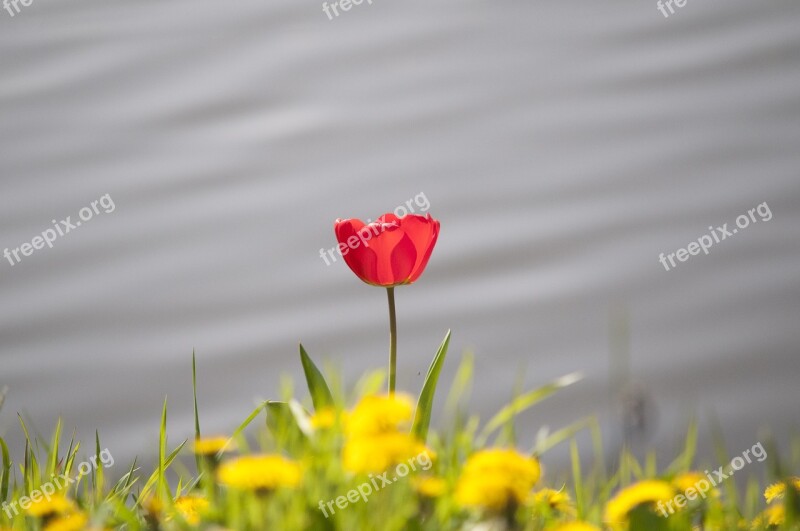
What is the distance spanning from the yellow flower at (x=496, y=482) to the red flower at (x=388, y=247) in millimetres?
376

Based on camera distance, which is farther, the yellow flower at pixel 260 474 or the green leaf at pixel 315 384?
the green leaf at pixel 315 384

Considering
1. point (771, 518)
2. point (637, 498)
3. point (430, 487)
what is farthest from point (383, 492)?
point (771, 518)

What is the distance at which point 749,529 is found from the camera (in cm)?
76

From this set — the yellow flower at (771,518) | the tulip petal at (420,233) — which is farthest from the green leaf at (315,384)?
the yellow flower at (771,518)

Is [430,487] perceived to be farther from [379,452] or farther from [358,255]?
[358,255]

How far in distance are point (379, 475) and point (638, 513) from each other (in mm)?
174

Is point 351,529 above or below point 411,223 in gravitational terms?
below

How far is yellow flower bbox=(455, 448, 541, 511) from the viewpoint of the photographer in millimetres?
564

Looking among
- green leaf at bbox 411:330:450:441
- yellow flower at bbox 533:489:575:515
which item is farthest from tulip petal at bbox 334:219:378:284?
yellow flower at bbox 533:489:575:515

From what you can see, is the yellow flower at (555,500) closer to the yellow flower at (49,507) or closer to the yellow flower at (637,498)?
the yellow flower at (637,498)

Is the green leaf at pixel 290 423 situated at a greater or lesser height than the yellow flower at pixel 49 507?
Result: lesser

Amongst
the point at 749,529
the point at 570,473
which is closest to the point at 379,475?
the point at 749,529

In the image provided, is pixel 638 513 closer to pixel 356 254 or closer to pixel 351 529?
pixel 351 529

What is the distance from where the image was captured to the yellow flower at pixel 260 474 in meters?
0.59
